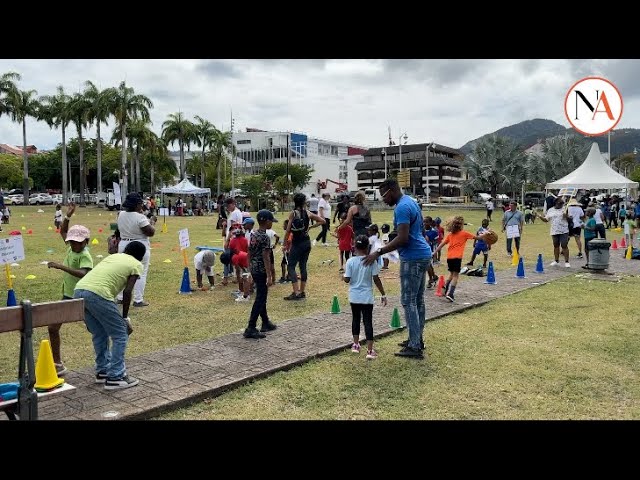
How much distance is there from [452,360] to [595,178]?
20461 mm

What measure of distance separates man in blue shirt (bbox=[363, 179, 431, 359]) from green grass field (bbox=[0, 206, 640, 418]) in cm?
42

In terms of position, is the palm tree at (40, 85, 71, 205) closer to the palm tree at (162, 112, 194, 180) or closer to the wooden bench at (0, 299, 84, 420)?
the palm tree at (162, 112, 194, 180)

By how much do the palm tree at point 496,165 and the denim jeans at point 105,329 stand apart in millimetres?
62588

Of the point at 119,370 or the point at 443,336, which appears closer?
the point at 119,370

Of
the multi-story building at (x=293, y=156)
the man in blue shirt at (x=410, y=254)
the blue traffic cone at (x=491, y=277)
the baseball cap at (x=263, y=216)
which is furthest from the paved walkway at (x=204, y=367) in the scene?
the multi-story building at (x=293, y=156)

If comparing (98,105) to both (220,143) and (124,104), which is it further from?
(220,143)

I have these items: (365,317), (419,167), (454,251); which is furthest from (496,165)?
(365,317)

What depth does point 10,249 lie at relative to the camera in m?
8.41

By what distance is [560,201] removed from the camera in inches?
500

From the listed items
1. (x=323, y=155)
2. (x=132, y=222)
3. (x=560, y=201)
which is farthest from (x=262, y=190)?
(x=323, y=155)

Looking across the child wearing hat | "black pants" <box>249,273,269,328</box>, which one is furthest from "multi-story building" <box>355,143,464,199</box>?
"black pants" <box>249,273,269,328</box>

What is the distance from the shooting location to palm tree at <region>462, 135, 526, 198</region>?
→ 6209cm

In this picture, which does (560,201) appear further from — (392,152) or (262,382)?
(392,152)
